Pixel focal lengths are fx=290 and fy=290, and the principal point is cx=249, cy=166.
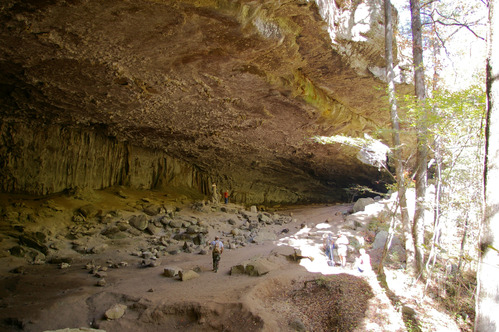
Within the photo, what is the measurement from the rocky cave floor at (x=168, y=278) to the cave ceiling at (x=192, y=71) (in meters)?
3.85

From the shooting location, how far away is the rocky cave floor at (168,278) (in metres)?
5.99

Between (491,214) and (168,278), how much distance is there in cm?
731

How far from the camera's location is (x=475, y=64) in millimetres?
9719

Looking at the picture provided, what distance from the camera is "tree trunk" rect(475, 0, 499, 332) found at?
3957mm

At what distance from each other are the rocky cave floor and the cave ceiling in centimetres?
385

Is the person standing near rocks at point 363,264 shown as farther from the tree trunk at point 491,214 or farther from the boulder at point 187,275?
the tree trunk at point 491,214

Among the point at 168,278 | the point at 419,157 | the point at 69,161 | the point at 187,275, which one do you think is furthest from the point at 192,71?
the point at 69,161

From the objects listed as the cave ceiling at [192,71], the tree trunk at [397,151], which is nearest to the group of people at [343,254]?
the tree trunk at [397,151]

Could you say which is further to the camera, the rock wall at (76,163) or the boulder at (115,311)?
the rock wall at (76,163)

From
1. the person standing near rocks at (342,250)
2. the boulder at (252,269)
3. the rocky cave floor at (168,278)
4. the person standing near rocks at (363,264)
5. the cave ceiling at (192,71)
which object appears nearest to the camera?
the rocky cave floor at (168,278)

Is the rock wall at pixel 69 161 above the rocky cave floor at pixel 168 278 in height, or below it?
above

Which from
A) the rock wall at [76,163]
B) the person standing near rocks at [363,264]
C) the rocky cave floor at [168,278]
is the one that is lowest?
the rocky cave floor at [168,278]

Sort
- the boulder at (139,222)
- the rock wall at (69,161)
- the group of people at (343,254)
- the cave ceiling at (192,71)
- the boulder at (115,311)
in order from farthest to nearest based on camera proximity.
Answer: the boulder at (139,222)
the rock wall at (69,161)
the group of people at (343,254)
the cave ceiling at (192,71)
the boulder at (115,311)

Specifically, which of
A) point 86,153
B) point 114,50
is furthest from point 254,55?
point 86,153
